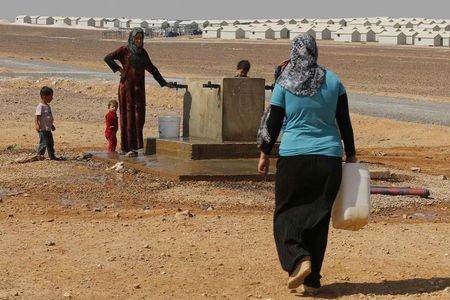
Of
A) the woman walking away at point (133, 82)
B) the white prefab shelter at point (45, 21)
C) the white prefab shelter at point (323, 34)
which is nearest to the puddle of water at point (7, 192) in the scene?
the woman walking away at point (133, 82)

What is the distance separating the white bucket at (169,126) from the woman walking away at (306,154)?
7.33 meters

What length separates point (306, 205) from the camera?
7.68 m

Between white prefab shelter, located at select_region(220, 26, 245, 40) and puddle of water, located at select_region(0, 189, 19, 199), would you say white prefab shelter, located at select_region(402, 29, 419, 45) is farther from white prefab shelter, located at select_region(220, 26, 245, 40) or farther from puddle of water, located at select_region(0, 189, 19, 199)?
puddle of water, located at select_region(0, 189, 19, 199)

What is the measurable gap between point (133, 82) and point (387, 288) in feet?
23.2

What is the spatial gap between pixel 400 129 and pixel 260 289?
13519 millimetres

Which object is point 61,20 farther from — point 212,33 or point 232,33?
point 232,33

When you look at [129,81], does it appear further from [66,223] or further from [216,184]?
[66,223]

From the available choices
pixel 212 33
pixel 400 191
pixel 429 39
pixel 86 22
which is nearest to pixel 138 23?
pixel 86 22

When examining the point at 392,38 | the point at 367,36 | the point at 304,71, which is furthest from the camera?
the point at 367,36

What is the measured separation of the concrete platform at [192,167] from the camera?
12.9 m

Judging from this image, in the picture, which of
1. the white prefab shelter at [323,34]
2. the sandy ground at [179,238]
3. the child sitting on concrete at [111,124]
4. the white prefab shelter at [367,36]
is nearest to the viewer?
the sandy ground at [179,238]

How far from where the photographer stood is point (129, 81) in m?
14.4

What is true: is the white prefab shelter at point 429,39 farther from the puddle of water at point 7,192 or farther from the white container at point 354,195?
the white container at point 354,195

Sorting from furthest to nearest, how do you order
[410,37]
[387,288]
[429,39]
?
[410,37], [429,39], [387,288]
